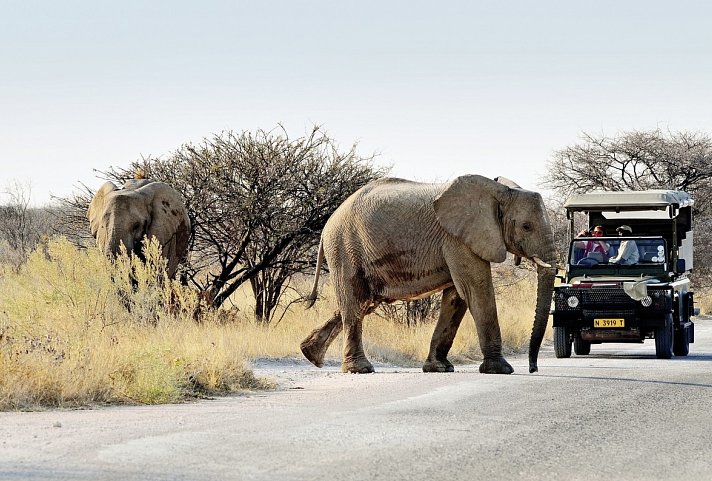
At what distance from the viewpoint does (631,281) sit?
21.5 metres

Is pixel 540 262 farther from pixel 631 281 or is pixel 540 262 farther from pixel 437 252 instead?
pixel 631 281

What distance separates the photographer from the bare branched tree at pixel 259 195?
2456 cm

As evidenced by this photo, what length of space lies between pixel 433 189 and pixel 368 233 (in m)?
1.05

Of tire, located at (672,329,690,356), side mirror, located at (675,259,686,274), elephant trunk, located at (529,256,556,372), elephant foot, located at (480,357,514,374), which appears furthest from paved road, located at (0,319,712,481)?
side mirror, located at (675,259,686,274)

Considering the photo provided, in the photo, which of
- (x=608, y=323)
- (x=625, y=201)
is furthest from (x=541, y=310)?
(x=625, y=201)

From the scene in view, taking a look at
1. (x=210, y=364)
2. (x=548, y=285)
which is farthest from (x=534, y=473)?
(x=548, y=285)

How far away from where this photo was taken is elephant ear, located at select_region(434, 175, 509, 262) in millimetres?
16844

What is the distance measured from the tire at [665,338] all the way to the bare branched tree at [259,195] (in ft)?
22.5

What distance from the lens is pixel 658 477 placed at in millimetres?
8859

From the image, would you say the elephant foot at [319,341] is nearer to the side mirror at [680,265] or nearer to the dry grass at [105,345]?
the dry grass at [105,345]

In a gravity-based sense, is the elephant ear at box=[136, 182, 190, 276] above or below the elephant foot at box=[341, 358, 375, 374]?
above

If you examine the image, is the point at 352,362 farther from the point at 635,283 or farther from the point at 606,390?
the point at 635,283

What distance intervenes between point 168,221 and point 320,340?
532cm

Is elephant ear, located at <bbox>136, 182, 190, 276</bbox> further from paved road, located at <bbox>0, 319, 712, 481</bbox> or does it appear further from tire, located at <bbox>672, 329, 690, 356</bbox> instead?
tire, located at <bbox>672, 329, 690, 356</bbox>
